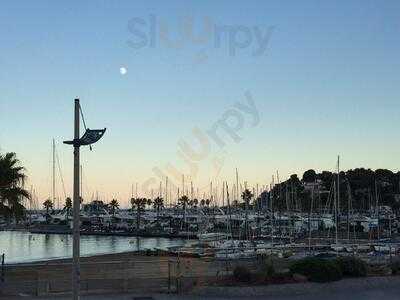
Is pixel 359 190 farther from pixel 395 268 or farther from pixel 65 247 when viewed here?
pixel 395 268

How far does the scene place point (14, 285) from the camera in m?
25.4

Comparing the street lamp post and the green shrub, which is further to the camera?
the green shrub

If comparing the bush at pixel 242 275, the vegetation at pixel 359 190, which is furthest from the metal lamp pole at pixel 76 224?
the vegetation at pixel 359 190

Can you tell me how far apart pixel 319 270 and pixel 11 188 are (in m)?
18.1

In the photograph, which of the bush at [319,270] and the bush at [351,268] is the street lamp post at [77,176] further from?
the bush at [351,268]

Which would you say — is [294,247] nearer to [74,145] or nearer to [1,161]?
[1,161]

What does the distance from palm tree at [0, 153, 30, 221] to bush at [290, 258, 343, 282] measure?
54.6 feet

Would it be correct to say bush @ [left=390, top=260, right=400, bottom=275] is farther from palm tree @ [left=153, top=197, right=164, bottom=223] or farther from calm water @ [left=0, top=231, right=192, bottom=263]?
palm tree @ [left=153, top=197, right=164, bottom=223]

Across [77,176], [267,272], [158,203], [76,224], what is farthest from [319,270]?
[158,203]

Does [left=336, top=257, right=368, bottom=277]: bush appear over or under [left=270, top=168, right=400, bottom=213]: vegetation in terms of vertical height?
under

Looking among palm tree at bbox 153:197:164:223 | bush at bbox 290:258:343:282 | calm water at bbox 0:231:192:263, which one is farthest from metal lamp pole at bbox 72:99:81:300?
palm tree at bbox 153:197:164:223

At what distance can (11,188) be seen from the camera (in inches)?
1374

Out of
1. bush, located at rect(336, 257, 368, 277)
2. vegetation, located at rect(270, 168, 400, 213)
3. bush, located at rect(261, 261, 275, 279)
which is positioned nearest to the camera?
bush, located at rect(261, 261, 275, 279)

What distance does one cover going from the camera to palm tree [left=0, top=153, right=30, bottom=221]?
34.1 meters
